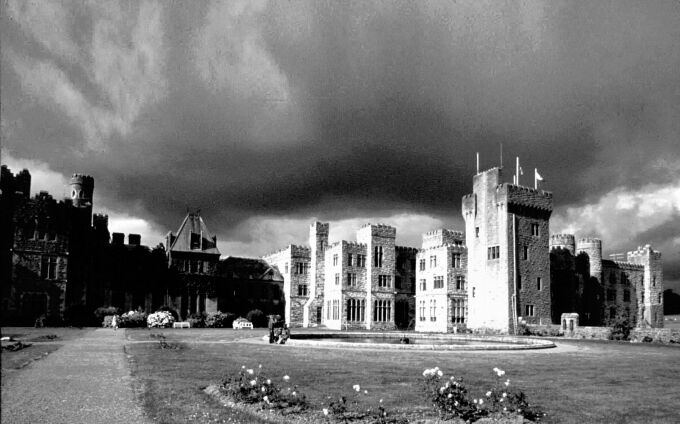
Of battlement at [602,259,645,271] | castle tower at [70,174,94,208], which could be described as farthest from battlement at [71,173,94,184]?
battlement at [602,259,645,271]

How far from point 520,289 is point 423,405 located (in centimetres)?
5150

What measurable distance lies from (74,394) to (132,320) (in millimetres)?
38834

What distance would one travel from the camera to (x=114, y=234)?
231 ft

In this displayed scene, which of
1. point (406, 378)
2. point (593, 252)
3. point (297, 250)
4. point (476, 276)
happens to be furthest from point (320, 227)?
point (406, 378)

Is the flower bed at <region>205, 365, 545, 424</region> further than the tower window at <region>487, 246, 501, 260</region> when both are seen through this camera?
No

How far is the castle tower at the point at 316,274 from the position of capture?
74562 mm

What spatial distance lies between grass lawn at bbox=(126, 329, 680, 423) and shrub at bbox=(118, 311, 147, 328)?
23.4 metres

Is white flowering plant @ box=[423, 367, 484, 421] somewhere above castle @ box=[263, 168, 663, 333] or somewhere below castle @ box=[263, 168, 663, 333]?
below

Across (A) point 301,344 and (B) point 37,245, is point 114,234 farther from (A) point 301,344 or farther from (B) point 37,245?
(A) point 301,344

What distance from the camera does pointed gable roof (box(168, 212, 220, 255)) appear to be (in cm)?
7119

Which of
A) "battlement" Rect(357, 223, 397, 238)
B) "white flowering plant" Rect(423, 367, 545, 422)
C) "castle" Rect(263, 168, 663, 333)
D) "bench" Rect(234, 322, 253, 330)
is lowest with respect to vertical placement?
"bench" Rect(234, 322, 253, 330)

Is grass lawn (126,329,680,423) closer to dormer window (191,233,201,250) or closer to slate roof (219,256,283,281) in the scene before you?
dormer window (191,233,201,250)

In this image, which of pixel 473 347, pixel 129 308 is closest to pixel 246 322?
pixel 129 308

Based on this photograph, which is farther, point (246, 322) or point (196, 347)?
point (246, 322)
